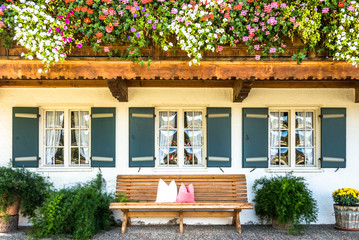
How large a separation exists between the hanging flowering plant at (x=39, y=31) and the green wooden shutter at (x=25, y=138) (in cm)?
180

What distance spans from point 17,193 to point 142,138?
86.2 inches

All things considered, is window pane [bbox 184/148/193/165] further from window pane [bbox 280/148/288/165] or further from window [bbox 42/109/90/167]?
window [bbox 42/109/90/167]

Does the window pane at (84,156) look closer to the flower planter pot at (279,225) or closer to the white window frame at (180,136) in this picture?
the white window frame at (180,136)

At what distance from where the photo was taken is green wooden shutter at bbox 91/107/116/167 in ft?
19.8

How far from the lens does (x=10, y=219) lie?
219 inches

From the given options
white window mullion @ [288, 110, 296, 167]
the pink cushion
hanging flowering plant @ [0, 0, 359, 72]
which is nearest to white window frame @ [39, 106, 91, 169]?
hanging flowering plant @ [0, 0, 359, 72]

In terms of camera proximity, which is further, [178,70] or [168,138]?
[168,138]

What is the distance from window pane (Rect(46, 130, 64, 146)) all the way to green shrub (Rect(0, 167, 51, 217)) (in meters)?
0.64

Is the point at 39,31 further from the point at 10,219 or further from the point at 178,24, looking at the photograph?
the point at 10,219

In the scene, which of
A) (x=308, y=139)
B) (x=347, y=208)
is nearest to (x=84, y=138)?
(x=308, y=139)

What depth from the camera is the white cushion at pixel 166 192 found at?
5738 millimetres

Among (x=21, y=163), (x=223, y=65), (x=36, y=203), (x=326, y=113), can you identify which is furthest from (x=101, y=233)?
(x=326, y=113)

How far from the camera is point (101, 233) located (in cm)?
547

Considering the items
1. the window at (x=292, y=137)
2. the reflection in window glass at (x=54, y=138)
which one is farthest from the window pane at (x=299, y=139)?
the reflection in window glass at (x=54, y=138)
